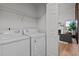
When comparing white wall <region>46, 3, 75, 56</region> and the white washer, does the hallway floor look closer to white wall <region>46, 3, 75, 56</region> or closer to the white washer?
white wall <region>46, 3, 75, 56</region>

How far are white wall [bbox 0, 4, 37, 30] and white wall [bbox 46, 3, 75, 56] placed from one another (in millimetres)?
133

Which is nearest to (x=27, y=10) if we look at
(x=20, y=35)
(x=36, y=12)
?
(x=36, y=12)

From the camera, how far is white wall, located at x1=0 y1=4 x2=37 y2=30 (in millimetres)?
907

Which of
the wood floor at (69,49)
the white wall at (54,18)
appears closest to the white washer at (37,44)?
the white wall at (54,18)

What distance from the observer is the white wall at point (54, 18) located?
3.11 feet

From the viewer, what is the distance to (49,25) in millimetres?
993

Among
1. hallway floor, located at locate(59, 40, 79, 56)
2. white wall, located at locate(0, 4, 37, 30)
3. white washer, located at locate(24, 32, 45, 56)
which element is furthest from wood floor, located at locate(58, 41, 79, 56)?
white wall, located at locate(0, 4, 37, 30)

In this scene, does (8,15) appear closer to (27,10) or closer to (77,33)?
(27,10)

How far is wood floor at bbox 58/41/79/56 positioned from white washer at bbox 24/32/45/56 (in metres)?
0.16

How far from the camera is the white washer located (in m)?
0.98

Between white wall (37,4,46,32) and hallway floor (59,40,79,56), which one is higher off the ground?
white wall (37,4,46,32)

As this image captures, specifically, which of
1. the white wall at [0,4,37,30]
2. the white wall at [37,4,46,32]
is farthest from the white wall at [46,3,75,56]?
the white wall at [0,4,37,30]

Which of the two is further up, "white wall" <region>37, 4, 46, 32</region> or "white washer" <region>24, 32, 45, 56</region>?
"white wall" <region>37, 4, 46, 32</region>

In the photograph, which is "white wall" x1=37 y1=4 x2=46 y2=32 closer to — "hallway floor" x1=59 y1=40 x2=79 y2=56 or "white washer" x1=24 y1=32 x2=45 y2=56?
"white washer" x1=24 y1=32 x2=45 y2=56
